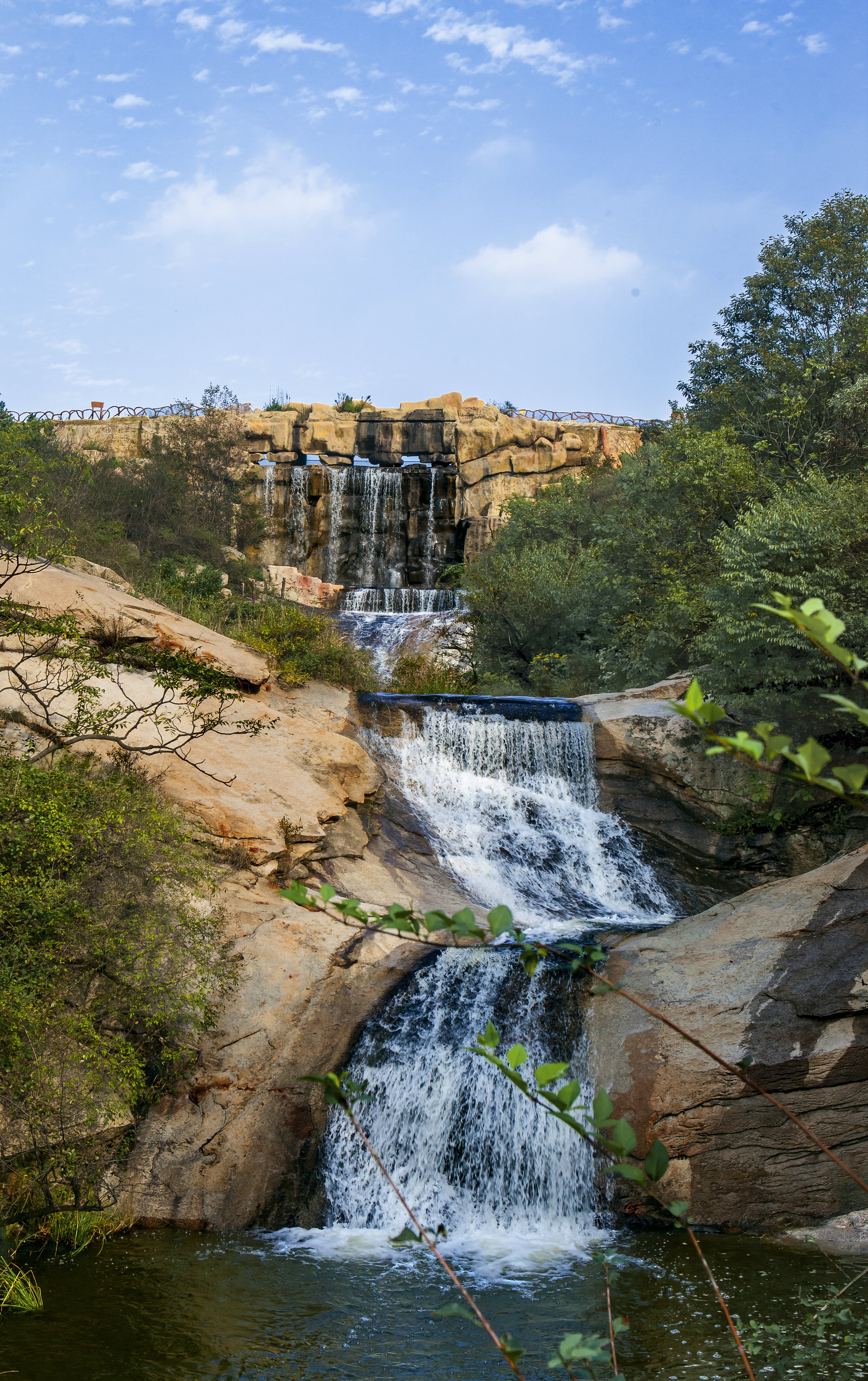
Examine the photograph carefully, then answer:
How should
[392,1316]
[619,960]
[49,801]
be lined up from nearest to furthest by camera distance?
[392,1316] < [49,801] < [619,960]

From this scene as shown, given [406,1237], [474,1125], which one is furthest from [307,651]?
[406,1237]

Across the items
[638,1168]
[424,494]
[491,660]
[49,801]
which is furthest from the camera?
[424,494]

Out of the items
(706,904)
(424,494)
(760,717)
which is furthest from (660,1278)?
(424,494)

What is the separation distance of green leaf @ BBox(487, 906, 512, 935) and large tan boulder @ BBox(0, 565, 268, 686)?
11.1 meters

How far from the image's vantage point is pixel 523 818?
1488 cm

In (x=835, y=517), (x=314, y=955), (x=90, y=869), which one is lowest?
(x=314, y=955)

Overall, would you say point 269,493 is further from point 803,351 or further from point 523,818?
point 523,818

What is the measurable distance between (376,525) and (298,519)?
9.19 ft

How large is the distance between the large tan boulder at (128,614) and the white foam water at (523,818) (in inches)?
98.0

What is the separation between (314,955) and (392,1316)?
158 inches

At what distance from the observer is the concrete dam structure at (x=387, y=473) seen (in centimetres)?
3572

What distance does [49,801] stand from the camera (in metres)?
8.00

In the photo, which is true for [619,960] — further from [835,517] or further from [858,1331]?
[835,517]

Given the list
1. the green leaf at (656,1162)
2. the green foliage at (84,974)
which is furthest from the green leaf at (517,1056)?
the green foliage at (84,974)
